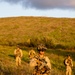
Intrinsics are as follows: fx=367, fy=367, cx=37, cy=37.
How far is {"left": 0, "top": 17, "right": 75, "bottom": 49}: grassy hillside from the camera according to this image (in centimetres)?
7122

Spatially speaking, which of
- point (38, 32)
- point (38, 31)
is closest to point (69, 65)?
point (38, 32)

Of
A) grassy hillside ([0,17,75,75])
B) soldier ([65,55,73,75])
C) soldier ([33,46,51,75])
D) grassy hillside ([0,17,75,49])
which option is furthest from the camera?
grassy hillside ([0,17,75,49])

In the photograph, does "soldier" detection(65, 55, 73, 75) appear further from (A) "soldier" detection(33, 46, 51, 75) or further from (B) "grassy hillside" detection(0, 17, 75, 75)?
(B) "grassy hillside" detection(0, 17, 75, 75)

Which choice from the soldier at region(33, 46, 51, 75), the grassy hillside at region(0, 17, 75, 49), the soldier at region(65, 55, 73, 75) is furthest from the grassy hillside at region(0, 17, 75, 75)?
the soldier at region(33, 46, 51, 75)

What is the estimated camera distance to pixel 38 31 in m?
82.1

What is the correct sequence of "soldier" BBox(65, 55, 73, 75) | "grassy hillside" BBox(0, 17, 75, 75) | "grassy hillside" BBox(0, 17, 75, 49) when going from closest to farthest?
"soldier" BBox(65, 55, 73, 75) → "grassy hillside" BBox(0, 17, 75, 75) → "grassy hillside" BBox(0, 17, 75, 49)

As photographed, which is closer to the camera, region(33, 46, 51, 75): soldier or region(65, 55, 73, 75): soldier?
region(33, 46, 51, 75): soldier

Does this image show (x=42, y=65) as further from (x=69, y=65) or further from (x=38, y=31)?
(x=38, y=31)

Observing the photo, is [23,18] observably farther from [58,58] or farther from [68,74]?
[68,74]

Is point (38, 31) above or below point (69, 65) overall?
below

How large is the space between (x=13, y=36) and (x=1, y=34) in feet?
9.51

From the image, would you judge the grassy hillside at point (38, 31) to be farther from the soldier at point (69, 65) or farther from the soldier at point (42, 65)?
the soldier at point (42, 65)

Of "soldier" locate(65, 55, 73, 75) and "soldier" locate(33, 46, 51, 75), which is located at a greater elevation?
"soldier" locate(33, 46, 51, 75)

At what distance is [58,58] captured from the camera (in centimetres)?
4659
